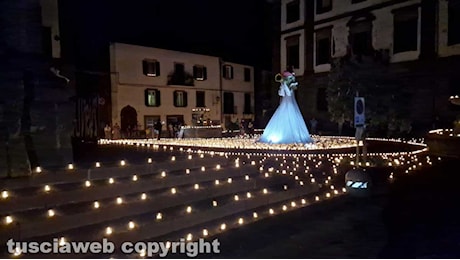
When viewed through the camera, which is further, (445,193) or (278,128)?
(278,128)

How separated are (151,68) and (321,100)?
669 inches

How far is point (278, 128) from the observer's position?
1770 centimetres

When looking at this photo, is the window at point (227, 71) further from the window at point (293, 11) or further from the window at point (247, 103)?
the window at point (293, 11)

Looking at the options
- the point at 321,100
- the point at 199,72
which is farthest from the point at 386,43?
the point at 199,72

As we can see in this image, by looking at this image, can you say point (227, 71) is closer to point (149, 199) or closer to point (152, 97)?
point (152, 97)

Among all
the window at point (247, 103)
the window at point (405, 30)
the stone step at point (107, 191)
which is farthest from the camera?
the window at point (247, 103)

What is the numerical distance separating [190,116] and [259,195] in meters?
32.0

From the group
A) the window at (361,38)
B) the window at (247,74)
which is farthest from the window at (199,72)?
the window at (361,38)

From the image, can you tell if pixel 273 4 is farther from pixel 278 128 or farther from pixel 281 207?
pixel 281 207

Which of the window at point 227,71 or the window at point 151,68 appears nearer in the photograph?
the window at point 151,68

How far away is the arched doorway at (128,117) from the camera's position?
33797 mm

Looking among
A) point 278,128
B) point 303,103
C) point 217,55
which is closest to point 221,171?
point 278,128

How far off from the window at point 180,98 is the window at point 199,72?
2461 mm

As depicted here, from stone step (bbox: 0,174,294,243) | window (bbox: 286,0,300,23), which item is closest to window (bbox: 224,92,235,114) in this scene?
window (bbox: 286,0,300,23)
